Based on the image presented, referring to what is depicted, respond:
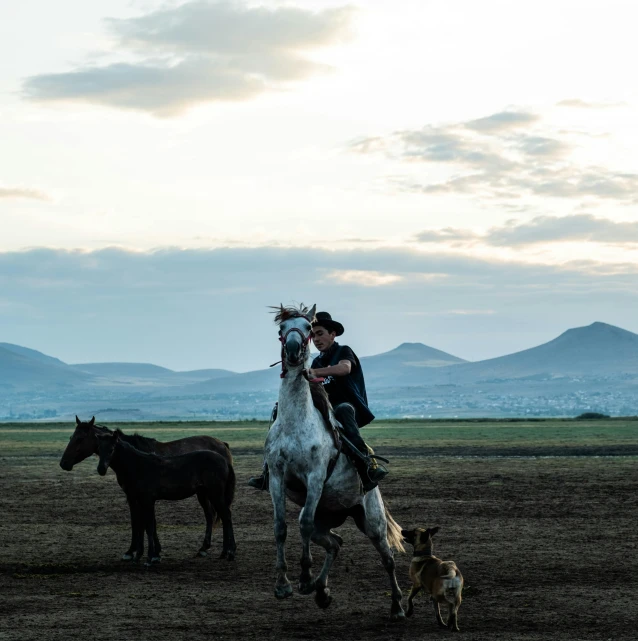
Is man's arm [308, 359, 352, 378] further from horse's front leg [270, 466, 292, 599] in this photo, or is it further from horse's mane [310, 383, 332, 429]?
horse's front leg [270, 466, 292, 599]

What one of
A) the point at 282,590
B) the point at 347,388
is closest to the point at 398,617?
the point at 282,590

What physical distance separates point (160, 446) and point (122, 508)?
7265 mm

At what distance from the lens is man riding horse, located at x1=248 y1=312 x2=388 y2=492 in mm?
11492

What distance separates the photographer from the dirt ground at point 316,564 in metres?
10.9

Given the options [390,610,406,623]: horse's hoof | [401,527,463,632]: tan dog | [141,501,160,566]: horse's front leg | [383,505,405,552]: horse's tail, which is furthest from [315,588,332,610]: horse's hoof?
[141,501,160,566]: horse's front leg

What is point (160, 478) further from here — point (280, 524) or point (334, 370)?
point (334, 370)

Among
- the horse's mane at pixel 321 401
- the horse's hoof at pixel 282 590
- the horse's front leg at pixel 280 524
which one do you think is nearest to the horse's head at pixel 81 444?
the horse's mane at pixel 321 401

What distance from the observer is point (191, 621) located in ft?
36.6

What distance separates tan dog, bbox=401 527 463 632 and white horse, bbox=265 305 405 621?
0.38 m

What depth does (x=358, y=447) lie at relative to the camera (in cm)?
1161

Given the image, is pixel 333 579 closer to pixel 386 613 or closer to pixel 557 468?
pixel 386 613

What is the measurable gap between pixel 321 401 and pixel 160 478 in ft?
17.6

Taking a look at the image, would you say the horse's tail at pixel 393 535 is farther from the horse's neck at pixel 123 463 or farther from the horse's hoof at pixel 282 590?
the horse's neck at pixel 123 463

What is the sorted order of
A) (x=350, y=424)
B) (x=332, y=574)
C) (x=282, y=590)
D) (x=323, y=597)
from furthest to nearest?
1. (x=332, y=574)
2. (x=350, y=424)
3. (x=323, y=597)
4. (x=282, y=590)
